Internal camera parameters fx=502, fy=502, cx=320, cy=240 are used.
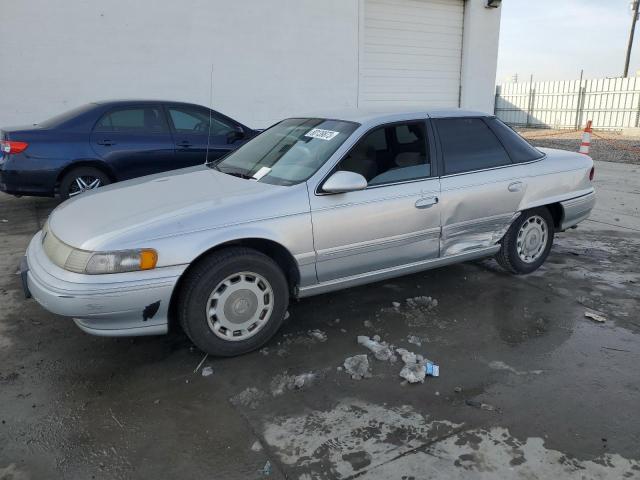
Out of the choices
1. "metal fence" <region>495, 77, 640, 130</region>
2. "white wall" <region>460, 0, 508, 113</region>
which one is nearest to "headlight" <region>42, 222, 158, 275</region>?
"white wall" <region>460, 0, 508, 113</region>

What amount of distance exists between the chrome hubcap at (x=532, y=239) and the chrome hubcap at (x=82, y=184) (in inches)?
206

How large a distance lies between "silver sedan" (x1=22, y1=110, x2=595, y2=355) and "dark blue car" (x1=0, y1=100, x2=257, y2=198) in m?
2.90

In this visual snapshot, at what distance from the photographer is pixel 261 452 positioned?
245cm

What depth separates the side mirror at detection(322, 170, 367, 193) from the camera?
3.38 meters

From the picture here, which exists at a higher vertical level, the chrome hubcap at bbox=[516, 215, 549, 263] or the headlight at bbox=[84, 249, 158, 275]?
the headlight at bbox=[84, 249, 158, 275]

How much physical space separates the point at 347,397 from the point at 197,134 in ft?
17.4

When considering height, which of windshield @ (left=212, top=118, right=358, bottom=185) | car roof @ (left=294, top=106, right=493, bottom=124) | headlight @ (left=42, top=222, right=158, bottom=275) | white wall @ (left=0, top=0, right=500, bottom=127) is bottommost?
headlight @ (left=42, top=222, right=158, bottom=275)

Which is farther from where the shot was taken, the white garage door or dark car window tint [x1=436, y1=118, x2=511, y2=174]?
the white garage door

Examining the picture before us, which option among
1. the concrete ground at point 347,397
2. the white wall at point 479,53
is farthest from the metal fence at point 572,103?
the concrete ground at point 347,397

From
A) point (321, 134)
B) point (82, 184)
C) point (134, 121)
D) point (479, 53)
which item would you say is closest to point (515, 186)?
point (321, 134)

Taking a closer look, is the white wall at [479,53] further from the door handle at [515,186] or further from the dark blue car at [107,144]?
the door handle at [515,186]

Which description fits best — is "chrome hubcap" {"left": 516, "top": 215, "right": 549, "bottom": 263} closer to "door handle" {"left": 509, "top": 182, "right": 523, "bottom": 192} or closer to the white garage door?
"door handle" {"left": 509, "top": 182, "right": 523, "bottom": 192}

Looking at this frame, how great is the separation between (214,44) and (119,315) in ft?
28.0

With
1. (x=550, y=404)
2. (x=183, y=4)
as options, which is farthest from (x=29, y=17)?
(x=550, y=404)
